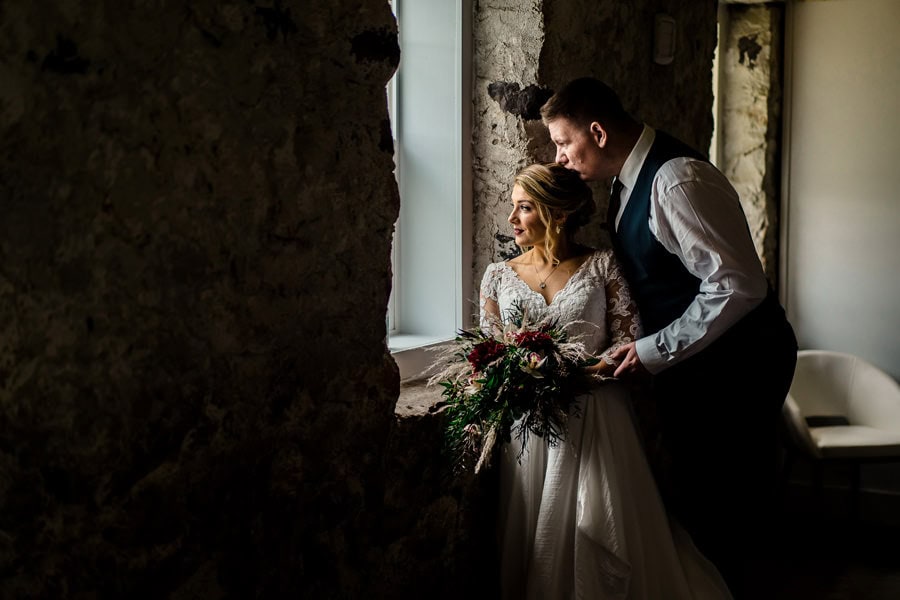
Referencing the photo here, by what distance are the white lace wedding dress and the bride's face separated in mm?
108

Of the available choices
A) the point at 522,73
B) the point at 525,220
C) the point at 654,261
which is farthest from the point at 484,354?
Result: the point at 522,73

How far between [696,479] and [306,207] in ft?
5.20

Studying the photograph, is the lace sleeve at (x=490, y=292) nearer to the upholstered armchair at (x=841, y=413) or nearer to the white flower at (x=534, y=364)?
the white flower at (x=534, y=364)

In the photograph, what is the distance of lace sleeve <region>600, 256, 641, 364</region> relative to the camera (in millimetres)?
2562

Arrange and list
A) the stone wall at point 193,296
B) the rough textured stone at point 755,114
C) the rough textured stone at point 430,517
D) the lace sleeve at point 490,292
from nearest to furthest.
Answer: the stone wall at point 193,296 → the rough textured stone at point 430,517 → the lace sleeve at point 490,292 → the rough textured stone at point 755,114

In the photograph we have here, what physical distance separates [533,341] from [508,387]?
141mm

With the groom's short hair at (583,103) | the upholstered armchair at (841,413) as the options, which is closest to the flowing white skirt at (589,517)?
the groom's short hair at (583,103)

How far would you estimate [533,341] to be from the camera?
228 cm

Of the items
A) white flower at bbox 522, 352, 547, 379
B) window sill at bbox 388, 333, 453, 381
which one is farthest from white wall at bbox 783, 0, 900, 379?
white flower at bbox 522, 352, 547, 379

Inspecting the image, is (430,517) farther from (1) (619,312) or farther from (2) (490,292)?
(1) (619,312)

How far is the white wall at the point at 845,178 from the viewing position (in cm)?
458

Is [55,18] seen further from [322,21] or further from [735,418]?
[735,418]

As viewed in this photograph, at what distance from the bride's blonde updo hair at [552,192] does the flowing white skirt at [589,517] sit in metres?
0.48

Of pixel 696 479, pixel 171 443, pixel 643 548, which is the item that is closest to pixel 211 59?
pixel 171 443
